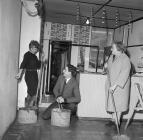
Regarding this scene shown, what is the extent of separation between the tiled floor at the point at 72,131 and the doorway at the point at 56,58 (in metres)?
3.37

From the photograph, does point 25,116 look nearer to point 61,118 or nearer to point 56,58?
point 61,118

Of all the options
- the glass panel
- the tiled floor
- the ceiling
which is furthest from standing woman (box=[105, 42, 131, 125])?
the glass panel

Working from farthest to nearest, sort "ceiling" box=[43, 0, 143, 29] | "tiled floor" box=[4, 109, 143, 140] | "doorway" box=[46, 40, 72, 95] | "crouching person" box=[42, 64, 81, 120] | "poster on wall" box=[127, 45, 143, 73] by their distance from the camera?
"doorway" box=[46, 40, 72, 95], "poster on wall" box=[127, 45, 143, 73], "ceiling" box=[43, 0, 143, 29], "crouching person" box=[42, 64, 81, 120], "tiled floor" box=[4, 109, 143, 140]

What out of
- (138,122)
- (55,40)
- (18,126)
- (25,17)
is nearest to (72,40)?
(55,40)

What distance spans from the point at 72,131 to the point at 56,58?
13.6 feet

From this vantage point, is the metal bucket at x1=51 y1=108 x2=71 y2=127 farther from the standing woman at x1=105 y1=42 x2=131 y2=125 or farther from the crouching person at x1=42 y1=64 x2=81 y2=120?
the standing woman at x1=105 y1=42 x2=131 y2=125

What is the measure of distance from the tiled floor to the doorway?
11.1 ft

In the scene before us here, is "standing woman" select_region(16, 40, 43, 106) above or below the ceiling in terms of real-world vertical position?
below

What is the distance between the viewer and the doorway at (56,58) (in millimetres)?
7453

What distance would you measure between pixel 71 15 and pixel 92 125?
3.03 metres

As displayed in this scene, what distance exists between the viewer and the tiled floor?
324 cm

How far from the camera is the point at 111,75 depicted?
3777 mm

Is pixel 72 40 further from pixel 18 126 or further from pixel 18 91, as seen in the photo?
pixel 18 126

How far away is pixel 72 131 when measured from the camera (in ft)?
11.7
